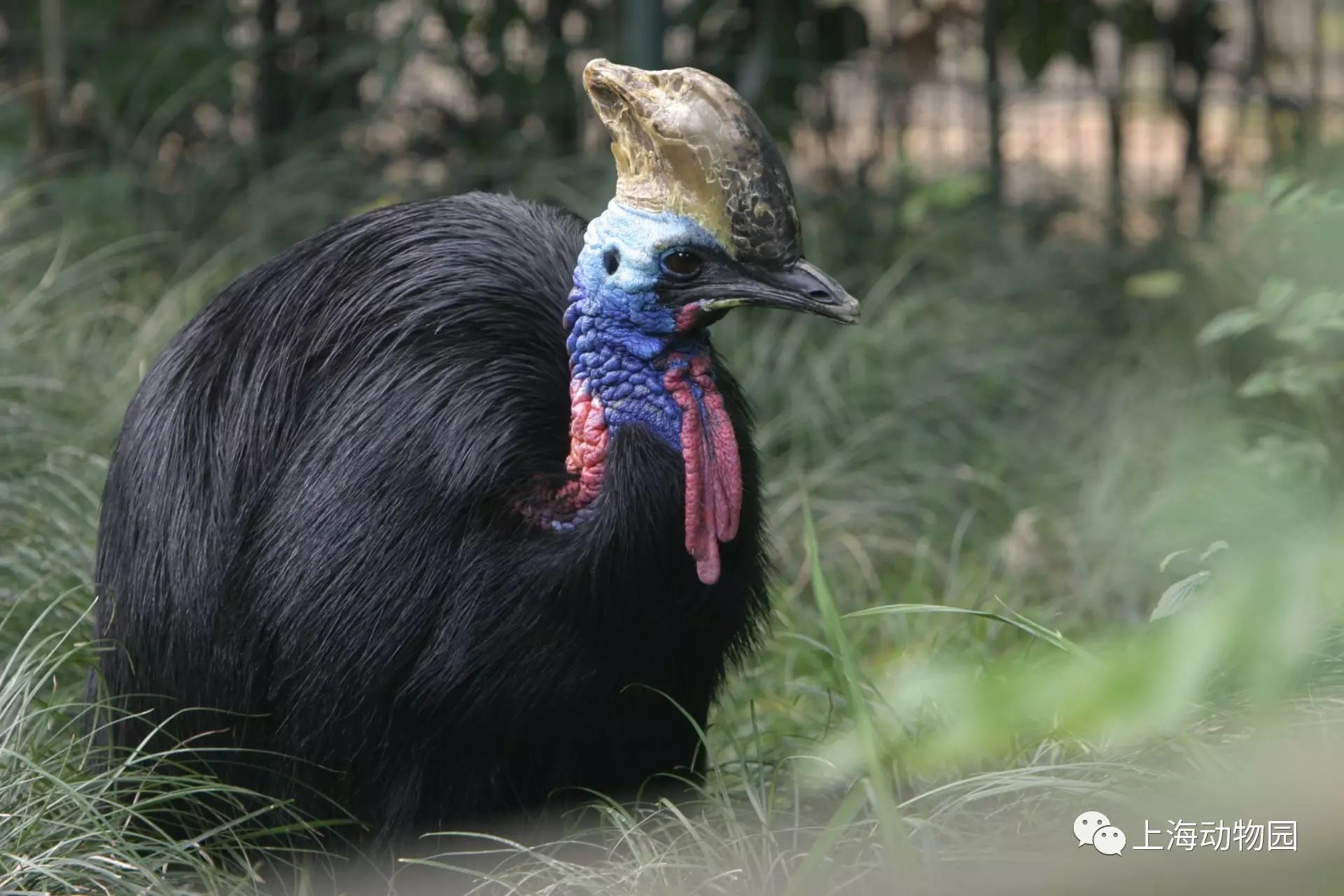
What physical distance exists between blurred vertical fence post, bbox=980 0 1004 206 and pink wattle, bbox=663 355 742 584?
3006 mm

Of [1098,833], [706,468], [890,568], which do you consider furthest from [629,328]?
[890,568]

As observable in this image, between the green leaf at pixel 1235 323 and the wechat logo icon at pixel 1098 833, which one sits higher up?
the green leaf at pixel 1235 323

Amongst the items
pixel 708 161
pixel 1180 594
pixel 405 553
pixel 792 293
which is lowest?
pixel 1180 594

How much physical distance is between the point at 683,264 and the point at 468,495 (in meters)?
0.41

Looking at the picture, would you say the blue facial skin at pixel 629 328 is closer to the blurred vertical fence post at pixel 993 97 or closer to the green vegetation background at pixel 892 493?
the green vegetation background at pixel 892 493

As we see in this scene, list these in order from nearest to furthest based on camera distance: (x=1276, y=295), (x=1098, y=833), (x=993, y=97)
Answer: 1. (x=1098, y=833)
2. (x=1276, y=295)
3. (x=993, y=97)

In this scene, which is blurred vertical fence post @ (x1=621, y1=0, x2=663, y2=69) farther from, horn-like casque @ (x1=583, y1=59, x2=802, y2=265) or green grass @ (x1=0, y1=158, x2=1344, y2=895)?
horn-like casque @ (x1=583, y1=59, x2=802, y2=265)

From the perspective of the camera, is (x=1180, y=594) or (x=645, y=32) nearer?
(x=1180, y=594)

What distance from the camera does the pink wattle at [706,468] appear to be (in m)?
2.15

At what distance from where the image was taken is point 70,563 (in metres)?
2.99

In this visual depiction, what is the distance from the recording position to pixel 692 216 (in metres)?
2.11

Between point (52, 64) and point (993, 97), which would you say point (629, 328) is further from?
point (52, 64)

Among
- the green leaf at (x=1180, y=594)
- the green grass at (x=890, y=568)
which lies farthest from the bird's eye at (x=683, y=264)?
the green leaf at (x=1180, y=594)

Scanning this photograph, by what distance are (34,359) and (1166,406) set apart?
8.35ft
